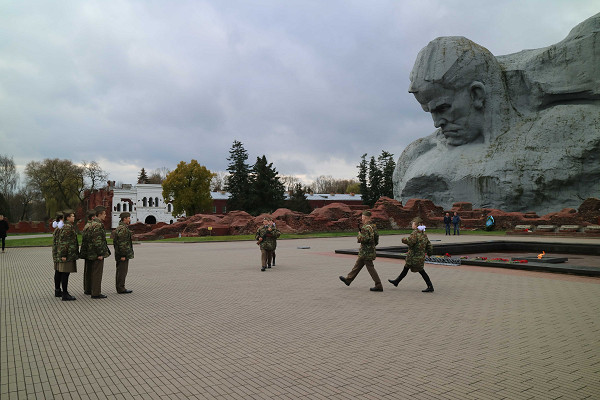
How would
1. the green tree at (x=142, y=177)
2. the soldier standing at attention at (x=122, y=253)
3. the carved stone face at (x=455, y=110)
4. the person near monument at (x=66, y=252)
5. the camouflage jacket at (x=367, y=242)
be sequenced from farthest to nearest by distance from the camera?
the green tree at (x=142, y=177) → the carved stone face at (x=455, y=110) → the soldier standing at attention at (x=122, y=253) → the camouflage jacket at (x=367, y=242) → the person near monument at (x=66, y=252)

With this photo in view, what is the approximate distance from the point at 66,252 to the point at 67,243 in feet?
0.61

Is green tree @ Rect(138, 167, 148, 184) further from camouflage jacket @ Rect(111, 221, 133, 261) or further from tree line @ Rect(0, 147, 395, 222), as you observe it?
camouflage jacket @ Rect(111, 221, 133, 261)

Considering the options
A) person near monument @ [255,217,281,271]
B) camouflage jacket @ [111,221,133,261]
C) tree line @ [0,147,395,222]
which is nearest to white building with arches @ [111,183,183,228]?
tree line @ [0,147,395,222]

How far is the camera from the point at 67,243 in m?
8.48

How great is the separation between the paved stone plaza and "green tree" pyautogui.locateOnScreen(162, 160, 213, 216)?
54.1m

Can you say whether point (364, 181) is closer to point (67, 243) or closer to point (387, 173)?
point (387, 173)

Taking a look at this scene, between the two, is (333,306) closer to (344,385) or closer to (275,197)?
(344,385)

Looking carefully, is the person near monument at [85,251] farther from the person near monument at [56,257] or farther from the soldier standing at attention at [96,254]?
the person near monument at [56,257]

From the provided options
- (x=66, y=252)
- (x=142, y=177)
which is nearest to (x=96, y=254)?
(x=66, y=252)

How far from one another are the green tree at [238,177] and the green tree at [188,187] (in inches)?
144

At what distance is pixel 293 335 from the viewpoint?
5.73 metres

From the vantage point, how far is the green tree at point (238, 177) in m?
62.1

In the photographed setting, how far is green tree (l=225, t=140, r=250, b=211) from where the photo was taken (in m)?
62.1

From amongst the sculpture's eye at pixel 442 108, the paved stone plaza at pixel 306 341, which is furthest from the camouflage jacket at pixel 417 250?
the sculpture's eye at pixel 442 108
